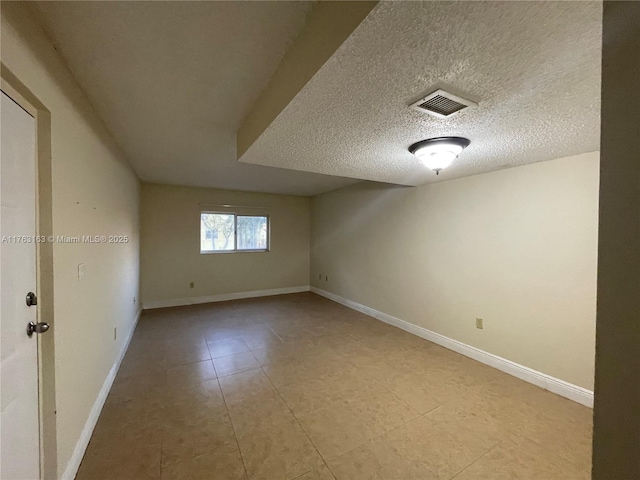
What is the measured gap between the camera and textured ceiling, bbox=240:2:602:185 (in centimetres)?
81

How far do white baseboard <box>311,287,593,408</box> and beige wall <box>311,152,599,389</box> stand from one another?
0.05 meters

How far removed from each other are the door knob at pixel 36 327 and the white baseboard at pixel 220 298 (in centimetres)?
381

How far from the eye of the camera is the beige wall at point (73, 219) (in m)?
1.06

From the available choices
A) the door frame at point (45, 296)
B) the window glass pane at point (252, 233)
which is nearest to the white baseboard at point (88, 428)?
the door frame at point (45, 296)

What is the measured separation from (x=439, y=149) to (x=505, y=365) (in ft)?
7.52

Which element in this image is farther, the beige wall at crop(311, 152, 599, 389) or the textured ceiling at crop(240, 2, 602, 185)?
the beige wall at crop(311, 152, 599, 389)

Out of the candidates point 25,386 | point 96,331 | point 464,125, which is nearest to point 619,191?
point 464,125

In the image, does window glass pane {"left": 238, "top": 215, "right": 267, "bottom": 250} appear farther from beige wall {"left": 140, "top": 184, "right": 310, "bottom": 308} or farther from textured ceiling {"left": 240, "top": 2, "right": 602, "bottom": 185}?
textured ceiling {"left": 240, "top": 2, "right": 602, "bottom": 185}

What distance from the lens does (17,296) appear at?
1.03 metres

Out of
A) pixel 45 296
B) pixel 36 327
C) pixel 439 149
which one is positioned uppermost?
pixel 439 149

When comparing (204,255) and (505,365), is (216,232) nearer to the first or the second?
(204,255)

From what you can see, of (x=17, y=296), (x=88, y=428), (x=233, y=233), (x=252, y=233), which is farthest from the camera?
(x=252, y=233)

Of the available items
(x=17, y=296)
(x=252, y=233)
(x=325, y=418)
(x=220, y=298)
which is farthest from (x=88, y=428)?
(x=252, y=233)

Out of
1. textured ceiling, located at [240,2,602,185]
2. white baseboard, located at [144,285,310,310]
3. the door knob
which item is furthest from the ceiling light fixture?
white baseboard, located at [144,285,310,310]
